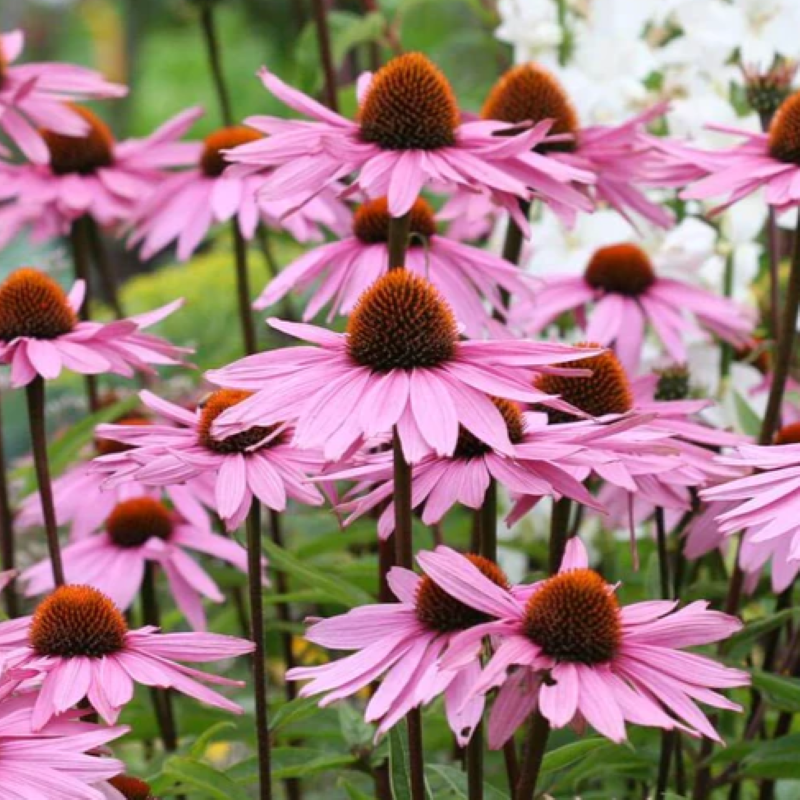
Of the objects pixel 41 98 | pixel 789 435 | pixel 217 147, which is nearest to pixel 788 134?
pixel 789 435

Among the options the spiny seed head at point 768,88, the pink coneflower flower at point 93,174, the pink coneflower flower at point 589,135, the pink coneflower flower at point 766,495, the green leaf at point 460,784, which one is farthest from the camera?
the pink coneflower flower at point 93,174

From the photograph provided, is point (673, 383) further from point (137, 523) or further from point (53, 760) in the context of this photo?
point (53, 760)

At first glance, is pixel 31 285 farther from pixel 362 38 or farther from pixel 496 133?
pixel 362 38

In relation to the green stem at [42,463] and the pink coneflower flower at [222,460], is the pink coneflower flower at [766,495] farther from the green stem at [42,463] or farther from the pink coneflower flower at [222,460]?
the green stem at [42,463]

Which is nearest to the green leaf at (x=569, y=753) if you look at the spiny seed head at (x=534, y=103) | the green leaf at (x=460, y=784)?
the green leaf at (x=460, y=784)

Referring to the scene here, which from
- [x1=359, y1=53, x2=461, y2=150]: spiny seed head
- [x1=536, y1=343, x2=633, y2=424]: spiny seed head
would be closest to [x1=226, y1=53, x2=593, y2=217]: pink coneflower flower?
[x1=359, y1=53, x2=461, y2=150]: spiny seed head

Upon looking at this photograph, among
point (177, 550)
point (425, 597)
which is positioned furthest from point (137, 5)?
point (425, 597)

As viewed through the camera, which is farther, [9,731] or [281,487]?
[281,487]
